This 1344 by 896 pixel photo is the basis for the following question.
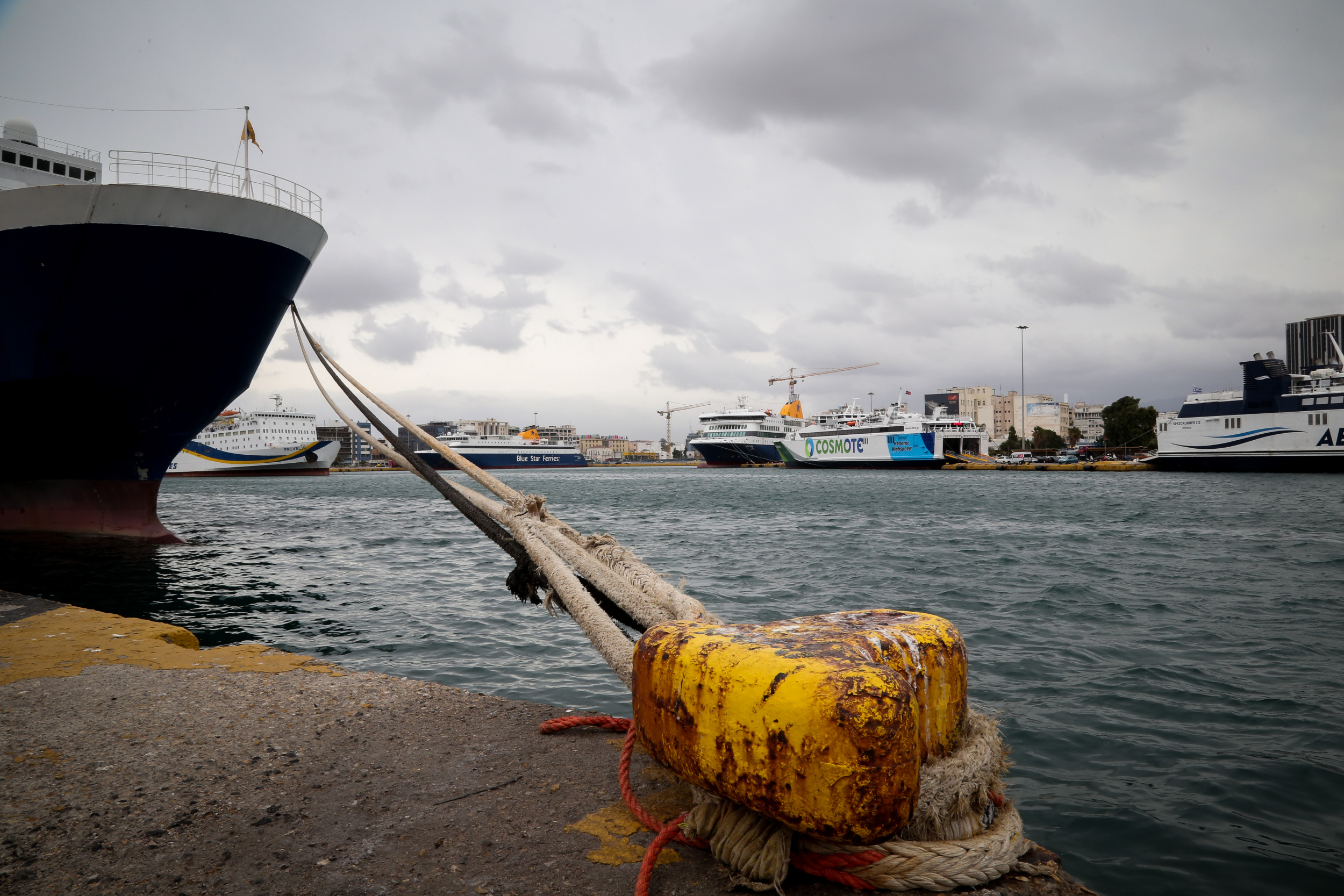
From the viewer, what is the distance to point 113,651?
11.6 feet

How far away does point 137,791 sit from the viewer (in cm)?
206

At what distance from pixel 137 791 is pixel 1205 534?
1715 cm

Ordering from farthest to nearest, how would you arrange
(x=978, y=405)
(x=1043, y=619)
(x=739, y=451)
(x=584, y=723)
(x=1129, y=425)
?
1. (x=978, y=405)
2. (x=739, y=451)
3. (x=1129, y=425)
4. (x=1043, y=619)
5. (x=584, y=723)

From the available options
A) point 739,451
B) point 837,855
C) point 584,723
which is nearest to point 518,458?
point 739,451

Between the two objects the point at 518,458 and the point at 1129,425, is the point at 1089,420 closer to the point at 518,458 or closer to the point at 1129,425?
the point at 1129,425

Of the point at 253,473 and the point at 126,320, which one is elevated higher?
the point at 126,320

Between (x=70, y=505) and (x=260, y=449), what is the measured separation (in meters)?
55.0

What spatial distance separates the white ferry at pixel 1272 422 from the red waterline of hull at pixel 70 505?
49796 mm

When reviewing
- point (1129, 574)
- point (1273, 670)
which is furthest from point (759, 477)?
point (1273, 670)

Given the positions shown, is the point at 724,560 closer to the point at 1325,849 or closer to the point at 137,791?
the point at 1325,849

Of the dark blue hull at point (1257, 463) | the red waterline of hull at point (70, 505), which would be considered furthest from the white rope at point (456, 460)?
the dark blue hull at point (1257, 463)

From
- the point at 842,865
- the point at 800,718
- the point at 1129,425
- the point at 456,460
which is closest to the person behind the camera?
the point at 800,718

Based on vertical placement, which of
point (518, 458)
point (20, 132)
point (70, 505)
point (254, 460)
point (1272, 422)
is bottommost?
point (518, 458)

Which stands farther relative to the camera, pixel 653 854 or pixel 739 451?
pixel 739 451
